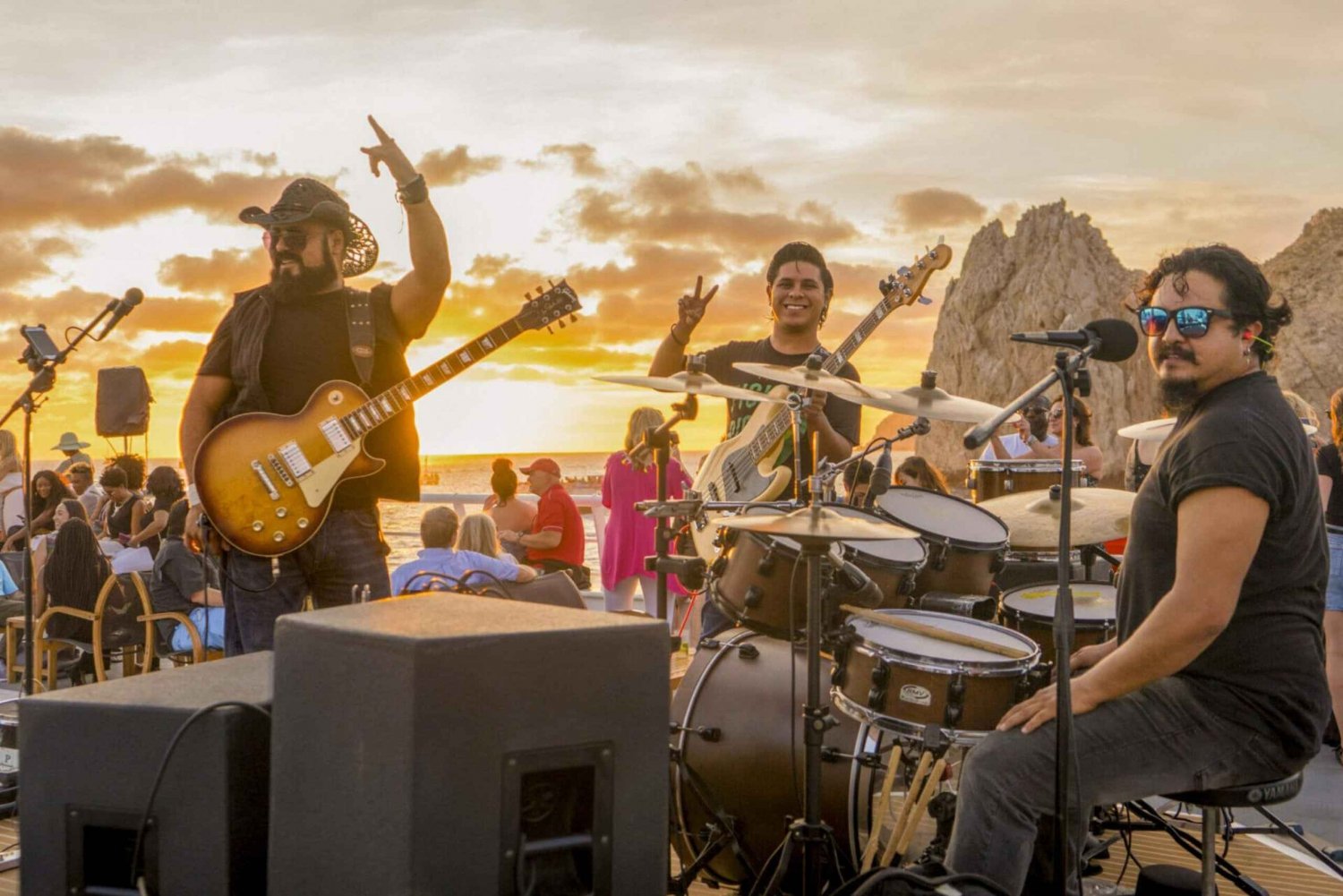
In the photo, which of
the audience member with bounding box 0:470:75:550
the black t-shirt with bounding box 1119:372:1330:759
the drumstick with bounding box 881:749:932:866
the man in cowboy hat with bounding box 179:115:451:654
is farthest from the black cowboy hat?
the audience member with bounding box 0:470:75:550

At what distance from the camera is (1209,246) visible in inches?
126

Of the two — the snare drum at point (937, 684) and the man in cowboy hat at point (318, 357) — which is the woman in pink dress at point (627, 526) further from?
the snare drum at point (937, 684)

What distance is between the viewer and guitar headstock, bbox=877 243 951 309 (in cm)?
502

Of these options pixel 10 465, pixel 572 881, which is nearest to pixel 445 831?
pixel 572 881

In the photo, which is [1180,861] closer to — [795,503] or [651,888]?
[795,503]

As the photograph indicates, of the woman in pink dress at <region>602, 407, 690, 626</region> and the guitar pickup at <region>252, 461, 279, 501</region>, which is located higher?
the guitar pickup at <region>252, 461, 279, 501</region>

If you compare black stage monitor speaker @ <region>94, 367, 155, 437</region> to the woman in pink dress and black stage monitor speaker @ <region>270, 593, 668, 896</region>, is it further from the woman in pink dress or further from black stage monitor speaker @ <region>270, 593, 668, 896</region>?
black stage monitor speaker @ <region>270, 593, 668, 896</region>

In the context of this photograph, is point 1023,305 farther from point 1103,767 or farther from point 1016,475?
point 1103,767

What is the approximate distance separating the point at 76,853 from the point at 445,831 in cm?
94

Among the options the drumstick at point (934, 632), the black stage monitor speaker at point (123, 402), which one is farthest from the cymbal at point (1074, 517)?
the black stage monitor speaker at point (123, 402)

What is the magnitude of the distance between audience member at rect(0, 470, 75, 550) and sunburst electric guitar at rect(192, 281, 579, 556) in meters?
6.81

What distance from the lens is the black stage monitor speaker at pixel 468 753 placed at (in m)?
2.12

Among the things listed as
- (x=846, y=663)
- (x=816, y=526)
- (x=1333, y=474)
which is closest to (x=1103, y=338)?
(x=816, y=526)

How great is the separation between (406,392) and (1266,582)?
8.38ft
